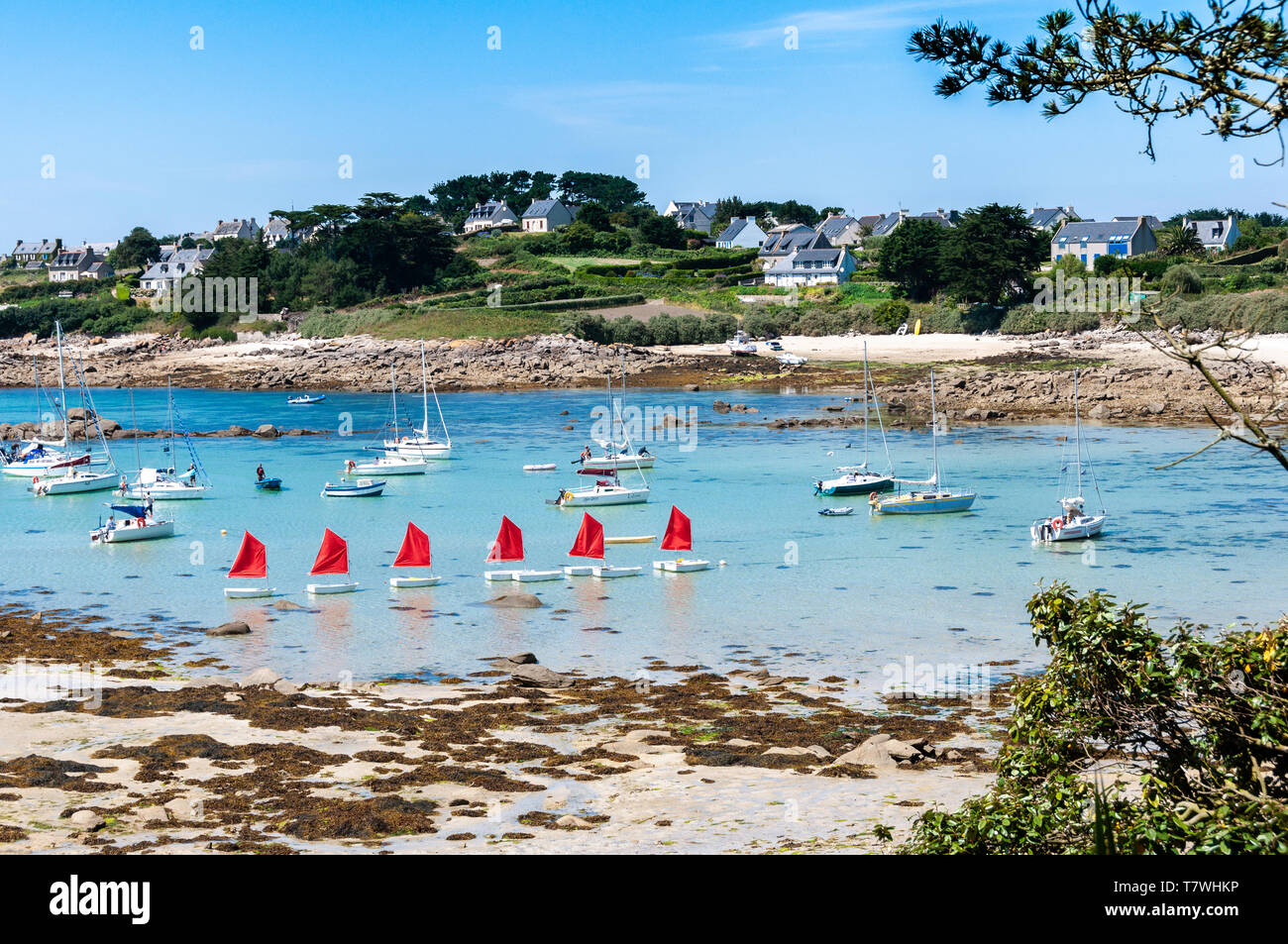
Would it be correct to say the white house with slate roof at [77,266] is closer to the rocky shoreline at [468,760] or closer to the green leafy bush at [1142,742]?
the rocky shoreline at [468,760]

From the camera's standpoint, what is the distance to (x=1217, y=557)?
34.7m

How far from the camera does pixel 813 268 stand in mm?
117938

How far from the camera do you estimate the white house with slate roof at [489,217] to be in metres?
→ 168

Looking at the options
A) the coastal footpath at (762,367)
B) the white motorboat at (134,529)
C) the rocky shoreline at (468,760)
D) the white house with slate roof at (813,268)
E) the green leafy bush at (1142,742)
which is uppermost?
the white house with slate roof at (813,268)

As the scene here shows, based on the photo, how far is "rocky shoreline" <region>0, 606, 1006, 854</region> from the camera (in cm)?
1437

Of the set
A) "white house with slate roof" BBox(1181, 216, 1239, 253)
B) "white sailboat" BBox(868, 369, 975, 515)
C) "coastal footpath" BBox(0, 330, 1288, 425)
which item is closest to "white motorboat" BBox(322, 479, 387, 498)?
"white sailboat" BBox(868, 369, 975, 515)

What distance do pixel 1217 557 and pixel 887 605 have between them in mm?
11222

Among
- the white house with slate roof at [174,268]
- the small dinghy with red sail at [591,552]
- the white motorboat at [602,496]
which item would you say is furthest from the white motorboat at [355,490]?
the white house with slate roof at [174,268]

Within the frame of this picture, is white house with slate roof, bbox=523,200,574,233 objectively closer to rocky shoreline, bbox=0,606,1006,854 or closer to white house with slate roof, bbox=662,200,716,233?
white house with slate roof, bbox=662,200,716,233

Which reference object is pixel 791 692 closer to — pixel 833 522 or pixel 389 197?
pixel 833 522

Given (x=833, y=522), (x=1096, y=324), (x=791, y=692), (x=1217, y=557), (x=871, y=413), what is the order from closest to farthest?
(x=791, y=692)
(x=1217, y=557)
(x=833, y=522)
(x=871, y=413)
(x=1096, y=324)

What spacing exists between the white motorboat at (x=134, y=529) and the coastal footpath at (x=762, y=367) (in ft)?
97.2
